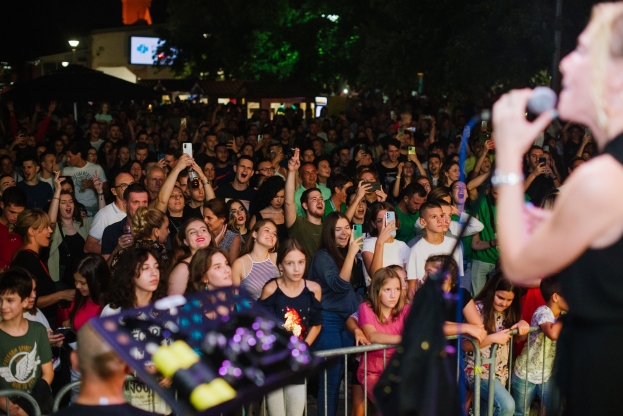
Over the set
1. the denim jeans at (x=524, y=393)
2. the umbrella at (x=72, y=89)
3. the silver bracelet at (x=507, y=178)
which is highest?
the umbrella at (x=72, y=89)

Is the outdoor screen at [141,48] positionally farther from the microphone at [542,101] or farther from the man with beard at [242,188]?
the microphone at [542,101]

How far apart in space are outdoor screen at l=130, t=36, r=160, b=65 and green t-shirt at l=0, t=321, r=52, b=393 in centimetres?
6004

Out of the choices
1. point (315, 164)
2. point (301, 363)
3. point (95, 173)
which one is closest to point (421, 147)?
point (315, 164)

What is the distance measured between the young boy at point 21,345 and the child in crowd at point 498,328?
2.88 metres

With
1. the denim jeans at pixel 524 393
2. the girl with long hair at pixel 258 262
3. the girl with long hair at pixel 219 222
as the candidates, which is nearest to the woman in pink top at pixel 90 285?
the girl with long hair at pixel 258 262

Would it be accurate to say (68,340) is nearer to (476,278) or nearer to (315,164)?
(476,278)

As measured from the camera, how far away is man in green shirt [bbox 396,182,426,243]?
876 centimetres

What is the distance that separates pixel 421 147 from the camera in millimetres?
15172

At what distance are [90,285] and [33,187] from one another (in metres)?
4.46

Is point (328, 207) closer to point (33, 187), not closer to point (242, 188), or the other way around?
point (242, 188)

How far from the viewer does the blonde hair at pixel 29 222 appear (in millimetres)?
6820

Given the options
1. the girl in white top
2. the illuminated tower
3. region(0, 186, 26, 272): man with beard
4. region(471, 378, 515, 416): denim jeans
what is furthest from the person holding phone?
the illuminated tower

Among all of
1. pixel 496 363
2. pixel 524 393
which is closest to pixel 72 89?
pixel 496 363

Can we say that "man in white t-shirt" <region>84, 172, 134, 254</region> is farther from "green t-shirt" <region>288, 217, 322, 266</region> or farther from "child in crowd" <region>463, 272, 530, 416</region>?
"child in crowd" <region>463, 272, 530, 416</region>
